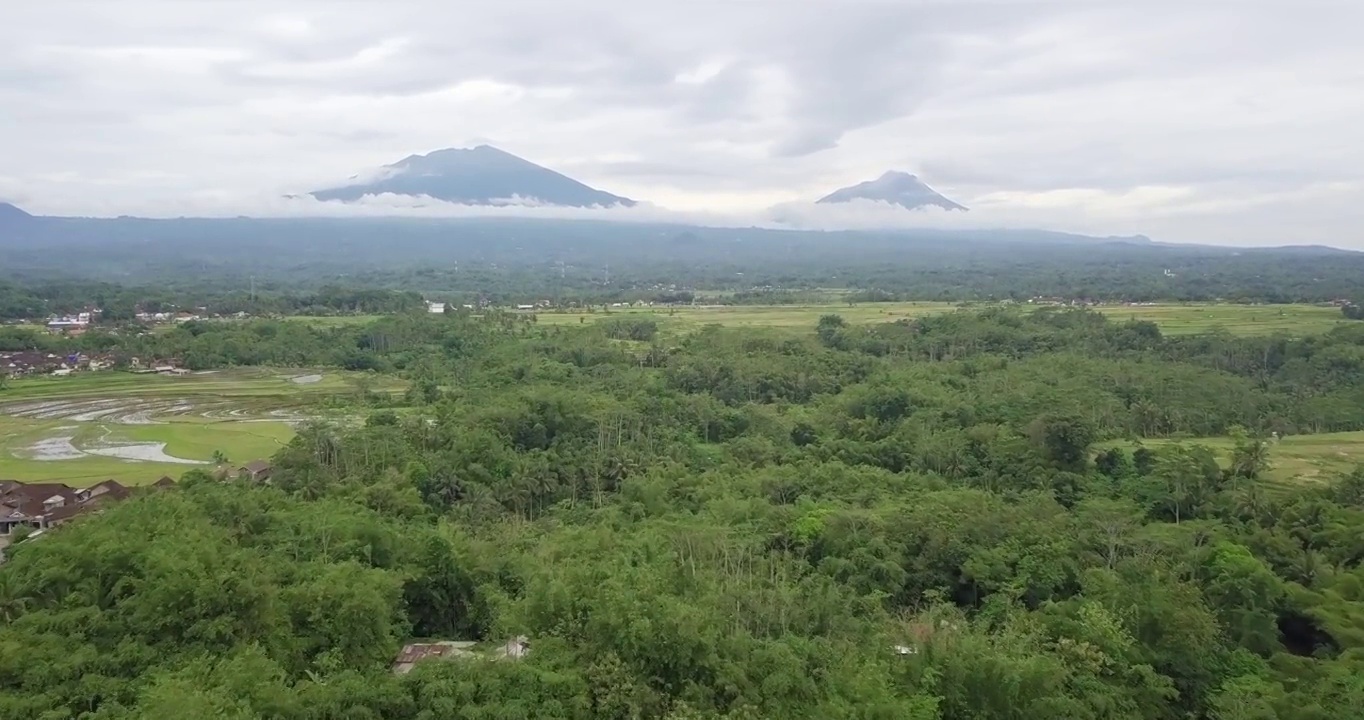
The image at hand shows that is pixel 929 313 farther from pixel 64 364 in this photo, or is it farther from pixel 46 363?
pixel 46 363

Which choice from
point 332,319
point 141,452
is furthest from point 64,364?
point 332,319

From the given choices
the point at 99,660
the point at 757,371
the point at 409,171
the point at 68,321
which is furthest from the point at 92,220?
the point at 99,660

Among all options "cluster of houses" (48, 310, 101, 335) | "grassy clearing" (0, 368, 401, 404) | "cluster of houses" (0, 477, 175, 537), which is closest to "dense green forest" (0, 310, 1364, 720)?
"cluster of houses" (0, 477, 175, 537)

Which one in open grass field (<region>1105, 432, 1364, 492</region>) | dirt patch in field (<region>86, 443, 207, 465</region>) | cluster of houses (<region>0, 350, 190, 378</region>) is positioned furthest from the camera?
cluster of houses (<region>0, 350, 190, 378</region>)

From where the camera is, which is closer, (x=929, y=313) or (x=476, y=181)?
(x=929, y=313)

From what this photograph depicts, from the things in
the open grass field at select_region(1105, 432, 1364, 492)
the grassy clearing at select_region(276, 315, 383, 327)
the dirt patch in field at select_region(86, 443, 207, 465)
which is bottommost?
the dirt patch in field at select_region(86, 443, 207, 465)

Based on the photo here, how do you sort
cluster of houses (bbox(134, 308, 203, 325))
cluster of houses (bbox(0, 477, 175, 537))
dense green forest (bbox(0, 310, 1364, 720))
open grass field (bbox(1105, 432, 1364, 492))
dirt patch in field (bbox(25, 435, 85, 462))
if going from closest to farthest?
dense green forest (bbox(0, 310, 1364, 720))
cluster of houses (bbox(0, 477, 175, 537))
open grass field (bbox(1105, 432, 1364, 492))
dirt patch in field (bbox(25, 435, 85, 462))
cluster of houses (bbox(134, 308, 203, 325))

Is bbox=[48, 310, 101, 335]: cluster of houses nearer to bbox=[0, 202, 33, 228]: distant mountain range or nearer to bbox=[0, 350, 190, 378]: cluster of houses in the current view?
bbox=[0, 350, 190, 378]: cluster of houses
